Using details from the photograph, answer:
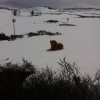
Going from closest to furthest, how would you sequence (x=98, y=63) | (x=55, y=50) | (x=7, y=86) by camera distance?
(x=7, y=86) → (x=98, y=63) → (x=55, y=50)

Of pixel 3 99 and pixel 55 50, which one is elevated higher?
pixel 55 50

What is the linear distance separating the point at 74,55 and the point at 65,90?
4.57 metres

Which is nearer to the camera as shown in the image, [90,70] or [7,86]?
[7,86]

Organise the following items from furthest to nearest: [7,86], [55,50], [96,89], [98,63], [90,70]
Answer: [55,50] < [98,63] < [90,70] < [7,86] < [96,89]

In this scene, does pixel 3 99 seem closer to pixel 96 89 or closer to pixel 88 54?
pixel 96 89

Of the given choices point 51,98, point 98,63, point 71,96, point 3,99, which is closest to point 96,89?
point 71,96

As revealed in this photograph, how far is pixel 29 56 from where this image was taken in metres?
7.84

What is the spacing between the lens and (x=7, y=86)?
138 inches

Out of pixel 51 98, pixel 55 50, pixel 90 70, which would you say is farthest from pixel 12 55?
pixel 51 98

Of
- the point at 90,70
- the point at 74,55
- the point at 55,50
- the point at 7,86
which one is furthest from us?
the point at 55,50

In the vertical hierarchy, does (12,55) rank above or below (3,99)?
above

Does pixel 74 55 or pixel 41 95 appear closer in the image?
pixel 41 95

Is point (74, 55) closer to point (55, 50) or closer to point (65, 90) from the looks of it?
point (55, 50)

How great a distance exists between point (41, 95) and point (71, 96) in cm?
47
